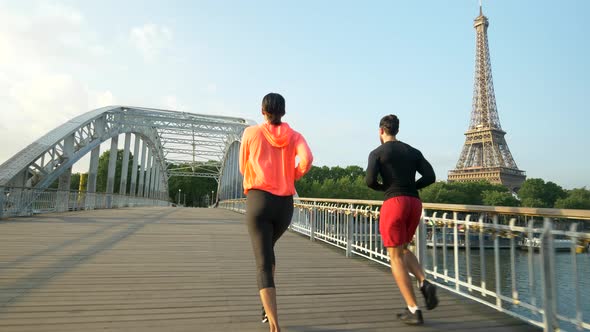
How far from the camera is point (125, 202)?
2298 centimetres

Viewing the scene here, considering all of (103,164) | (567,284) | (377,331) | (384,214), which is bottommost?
(567,284)

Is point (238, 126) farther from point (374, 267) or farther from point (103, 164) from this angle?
point (103, 164)

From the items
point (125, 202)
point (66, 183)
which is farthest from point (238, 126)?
point (66, 183)

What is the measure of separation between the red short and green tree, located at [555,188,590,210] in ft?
198

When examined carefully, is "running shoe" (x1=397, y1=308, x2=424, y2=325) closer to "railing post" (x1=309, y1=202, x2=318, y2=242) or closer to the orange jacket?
the orange jacket

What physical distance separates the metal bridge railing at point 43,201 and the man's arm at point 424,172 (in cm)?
1082

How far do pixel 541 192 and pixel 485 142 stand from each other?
1331cm

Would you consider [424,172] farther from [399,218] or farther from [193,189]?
[193,189]

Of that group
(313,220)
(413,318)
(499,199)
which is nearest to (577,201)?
(499,199)

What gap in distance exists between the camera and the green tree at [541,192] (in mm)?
58000

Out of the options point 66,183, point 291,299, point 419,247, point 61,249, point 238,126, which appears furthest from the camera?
point 238,126

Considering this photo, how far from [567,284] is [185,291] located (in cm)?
2361

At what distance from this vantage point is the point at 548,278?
238 cm

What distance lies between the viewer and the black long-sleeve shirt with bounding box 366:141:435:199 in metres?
2.63
